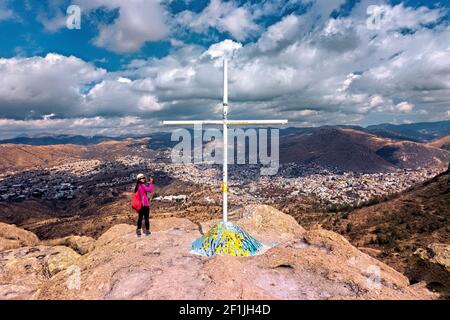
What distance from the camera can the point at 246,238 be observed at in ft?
39.6

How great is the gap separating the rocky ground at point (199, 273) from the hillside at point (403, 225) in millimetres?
3820

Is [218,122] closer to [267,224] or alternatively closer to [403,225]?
[267,224]

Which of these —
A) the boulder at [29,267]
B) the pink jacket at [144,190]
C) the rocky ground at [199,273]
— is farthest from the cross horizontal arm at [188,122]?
the boulder at [29,267]

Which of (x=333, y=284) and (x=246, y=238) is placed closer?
(x=333, y=284)

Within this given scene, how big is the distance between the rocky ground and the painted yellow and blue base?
49cm

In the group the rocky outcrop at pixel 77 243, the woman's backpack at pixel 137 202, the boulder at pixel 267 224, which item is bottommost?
the rocky outcrop at pixel 77 243

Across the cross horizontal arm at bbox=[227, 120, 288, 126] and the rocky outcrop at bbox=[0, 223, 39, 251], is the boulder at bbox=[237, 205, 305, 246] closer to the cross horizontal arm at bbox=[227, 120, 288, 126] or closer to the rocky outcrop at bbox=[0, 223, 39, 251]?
the cross horizontal arm at bbox=[227, 120, 288, 126]

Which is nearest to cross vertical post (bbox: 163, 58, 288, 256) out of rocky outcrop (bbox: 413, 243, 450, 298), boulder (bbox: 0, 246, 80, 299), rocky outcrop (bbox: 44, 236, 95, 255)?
boulder (bbox: 0, 246, 80, 299)

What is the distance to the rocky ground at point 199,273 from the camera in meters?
8.03

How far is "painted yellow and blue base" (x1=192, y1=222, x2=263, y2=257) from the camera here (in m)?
11.3

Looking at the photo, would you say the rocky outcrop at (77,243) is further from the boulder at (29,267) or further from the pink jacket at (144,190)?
the pink jacket at (144,190)
